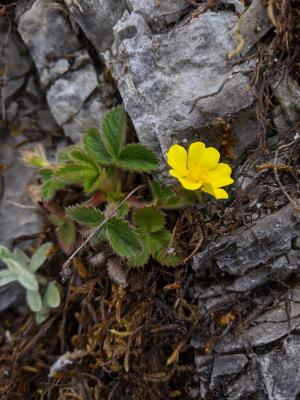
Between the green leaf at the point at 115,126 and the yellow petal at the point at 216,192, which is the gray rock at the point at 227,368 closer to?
the yellow petal at the point at 216,192

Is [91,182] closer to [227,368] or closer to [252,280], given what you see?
[252,280]

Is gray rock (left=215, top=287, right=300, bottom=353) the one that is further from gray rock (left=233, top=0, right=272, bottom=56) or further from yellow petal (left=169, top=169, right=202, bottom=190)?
gray rock (left=233, top=0, right=272, bottom=56)

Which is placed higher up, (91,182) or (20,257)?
(91,182)

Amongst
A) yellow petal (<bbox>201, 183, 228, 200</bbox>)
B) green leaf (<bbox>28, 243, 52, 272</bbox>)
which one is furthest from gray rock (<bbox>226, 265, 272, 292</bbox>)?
green leaf (<bbox>28, 243, 52, 272</bbox>)

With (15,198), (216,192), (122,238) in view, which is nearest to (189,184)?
(216,192)

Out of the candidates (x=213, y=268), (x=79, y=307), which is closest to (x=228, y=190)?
(x=213, y=268)
